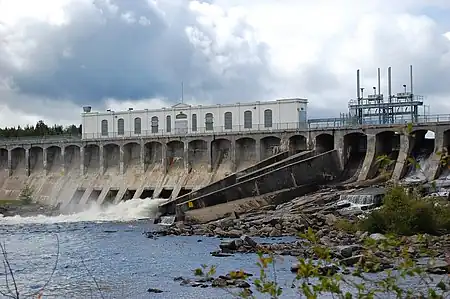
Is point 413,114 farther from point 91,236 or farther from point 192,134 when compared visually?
point 91,236

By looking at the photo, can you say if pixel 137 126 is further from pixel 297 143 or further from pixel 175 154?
pixel 297 143

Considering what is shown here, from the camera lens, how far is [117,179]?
62.8 metres

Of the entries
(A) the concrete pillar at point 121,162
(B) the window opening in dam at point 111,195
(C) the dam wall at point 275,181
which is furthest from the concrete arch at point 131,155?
(C) the dam wall at point 275,181

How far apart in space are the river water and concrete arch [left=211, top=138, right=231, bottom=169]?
15178 millimetres

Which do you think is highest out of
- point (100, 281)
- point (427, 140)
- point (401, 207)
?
point (427, 140)

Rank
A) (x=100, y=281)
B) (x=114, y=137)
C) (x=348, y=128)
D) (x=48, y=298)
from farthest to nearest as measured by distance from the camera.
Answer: (x=114, y=137), (x=348, y=128), (x=100, y=281), (x=48, y=298)

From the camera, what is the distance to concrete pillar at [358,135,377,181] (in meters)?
47.0

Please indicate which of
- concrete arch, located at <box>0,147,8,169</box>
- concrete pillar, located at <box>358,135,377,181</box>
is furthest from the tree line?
concrete pillar, located at <box>358,135,377,181</box>

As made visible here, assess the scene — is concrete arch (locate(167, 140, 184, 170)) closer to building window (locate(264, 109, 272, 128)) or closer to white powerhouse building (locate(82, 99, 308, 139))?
white powerhouse building (locate(82, 99, 308, 139))

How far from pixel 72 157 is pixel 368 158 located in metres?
32.9

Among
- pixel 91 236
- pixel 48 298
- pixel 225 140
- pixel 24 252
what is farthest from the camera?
pixel 225 140

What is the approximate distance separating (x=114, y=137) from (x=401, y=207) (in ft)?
130

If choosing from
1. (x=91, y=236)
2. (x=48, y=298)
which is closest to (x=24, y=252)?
(x=91, y=236)

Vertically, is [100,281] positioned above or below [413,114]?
below
